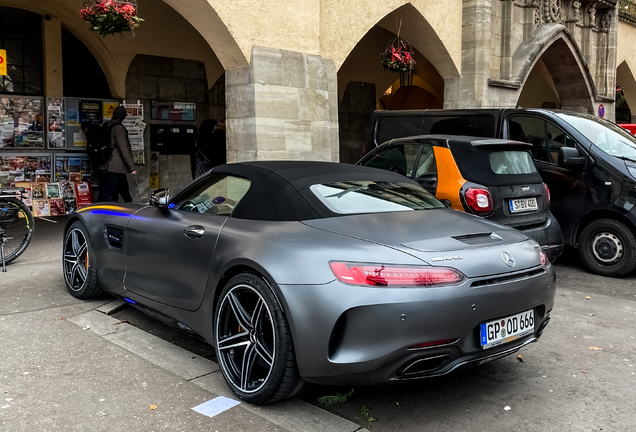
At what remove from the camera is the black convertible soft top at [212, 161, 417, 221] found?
3.70 metres

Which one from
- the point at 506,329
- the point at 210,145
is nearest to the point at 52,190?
the point at 210,145

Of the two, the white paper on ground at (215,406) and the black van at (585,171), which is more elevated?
the black van at (585,171)

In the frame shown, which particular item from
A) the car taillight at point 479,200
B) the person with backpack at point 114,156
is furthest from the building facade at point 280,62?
the car taillight at point 479,200

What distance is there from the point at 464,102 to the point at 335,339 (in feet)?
40.3

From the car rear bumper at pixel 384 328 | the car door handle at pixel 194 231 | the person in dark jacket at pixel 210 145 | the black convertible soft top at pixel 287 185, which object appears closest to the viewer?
the car rear bumper at pixel 384 328

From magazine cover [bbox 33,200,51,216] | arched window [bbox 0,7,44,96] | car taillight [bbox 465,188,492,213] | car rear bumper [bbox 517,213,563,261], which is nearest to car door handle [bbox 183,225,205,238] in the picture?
car taillight [bbox 465,188,492,213]

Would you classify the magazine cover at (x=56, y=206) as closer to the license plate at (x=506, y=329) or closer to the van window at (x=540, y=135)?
the van window at (x=540, y=135)

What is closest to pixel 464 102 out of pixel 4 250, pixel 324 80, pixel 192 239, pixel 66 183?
pixel 324 80

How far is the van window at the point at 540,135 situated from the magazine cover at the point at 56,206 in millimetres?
8348

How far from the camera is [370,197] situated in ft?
13.1

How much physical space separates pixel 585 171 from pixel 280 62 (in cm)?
466

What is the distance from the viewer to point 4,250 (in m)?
7.10

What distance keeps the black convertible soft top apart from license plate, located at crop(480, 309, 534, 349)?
1.05 m

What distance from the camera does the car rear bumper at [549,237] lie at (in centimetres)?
651
